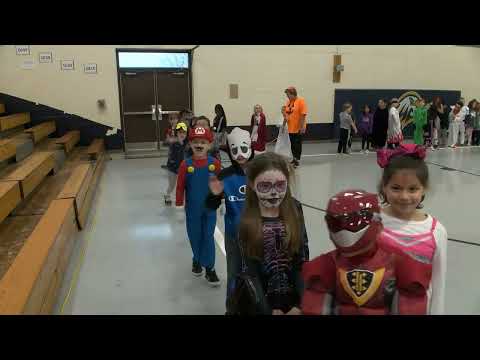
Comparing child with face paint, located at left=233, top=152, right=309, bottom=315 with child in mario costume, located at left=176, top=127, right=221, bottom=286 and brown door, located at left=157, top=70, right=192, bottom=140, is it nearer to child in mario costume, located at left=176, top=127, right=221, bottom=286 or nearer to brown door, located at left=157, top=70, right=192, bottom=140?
child in mario costume, located at left=176, top=127, right=221, bottom=286

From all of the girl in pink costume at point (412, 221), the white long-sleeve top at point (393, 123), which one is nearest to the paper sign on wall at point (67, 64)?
the white long-sleeve top at point (393, 123)

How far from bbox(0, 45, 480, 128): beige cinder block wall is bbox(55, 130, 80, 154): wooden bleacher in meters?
0.70

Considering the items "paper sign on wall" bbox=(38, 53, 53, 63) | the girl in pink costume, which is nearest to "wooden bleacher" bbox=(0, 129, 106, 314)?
the girl in pink costume

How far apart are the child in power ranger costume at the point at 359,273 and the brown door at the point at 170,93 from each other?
10.1m

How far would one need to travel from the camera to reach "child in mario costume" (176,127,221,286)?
321 cm

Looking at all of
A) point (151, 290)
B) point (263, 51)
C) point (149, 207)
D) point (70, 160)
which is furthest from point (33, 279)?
point (263, 51)

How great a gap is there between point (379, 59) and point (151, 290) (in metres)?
11.7

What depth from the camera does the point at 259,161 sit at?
5.82 ft

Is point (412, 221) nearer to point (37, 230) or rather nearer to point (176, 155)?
point (37, 230)

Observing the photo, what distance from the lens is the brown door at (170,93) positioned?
10.7m

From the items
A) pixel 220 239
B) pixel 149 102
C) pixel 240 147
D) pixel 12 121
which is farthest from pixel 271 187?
pixel 149 102

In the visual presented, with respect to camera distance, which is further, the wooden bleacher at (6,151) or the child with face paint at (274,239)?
the wooden bleacher at (6,151)

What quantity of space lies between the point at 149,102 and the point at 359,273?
10208mm

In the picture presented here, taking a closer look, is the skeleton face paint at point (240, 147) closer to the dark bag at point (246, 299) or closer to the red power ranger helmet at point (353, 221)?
the dark bag at point (246, 299)
